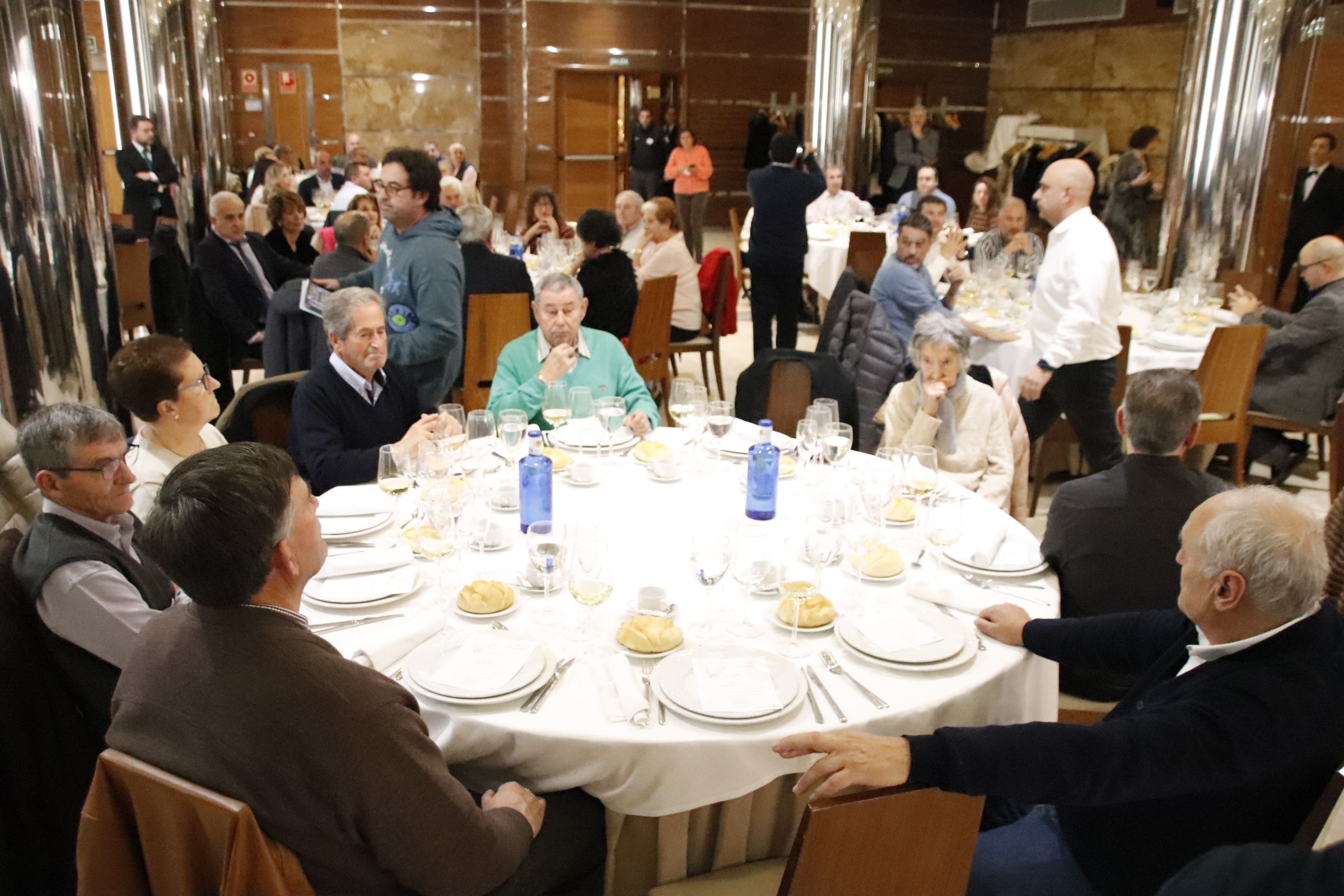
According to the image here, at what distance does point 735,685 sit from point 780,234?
542cm

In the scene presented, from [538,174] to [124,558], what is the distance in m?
12.5

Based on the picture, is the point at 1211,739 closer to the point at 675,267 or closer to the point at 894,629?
the point at 894,629

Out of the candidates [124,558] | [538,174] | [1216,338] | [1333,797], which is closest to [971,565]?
[1333,797]

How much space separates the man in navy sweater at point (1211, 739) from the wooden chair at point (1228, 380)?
295cm

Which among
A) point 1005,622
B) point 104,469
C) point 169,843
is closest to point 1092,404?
point 1005,622

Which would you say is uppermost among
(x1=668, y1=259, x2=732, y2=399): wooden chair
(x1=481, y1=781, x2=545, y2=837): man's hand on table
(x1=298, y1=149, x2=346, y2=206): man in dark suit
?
(x1=298, y1=149, x2=346, y2=206): man in dark suit

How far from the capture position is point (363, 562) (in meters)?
2.31

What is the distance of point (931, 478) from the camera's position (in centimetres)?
259

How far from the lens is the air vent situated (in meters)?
12.0

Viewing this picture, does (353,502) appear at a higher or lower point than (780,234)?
lower

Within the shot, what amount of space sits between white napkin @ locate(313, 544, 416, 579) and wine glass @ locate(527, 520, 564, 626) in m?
0.34

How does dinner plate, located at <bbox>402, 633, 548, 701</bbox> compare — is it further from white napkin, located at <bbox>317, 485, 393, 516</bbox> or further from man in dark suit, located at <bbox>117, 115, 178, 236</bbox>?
man in dark suit, located at <bbox>117, 115, 178, 236</bbox>

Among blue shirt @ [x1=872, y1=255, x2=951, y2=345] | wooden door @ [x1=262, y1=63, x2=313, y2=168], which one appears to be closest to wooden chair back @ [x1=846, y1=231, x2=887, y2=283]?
blue shirt @ [x1=872, y1=255, x2=951, y2=345]

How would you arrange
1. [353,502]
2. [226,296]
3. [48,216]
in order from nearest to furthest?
1. [353,502]
2. [48,216]
3. [226,296]
